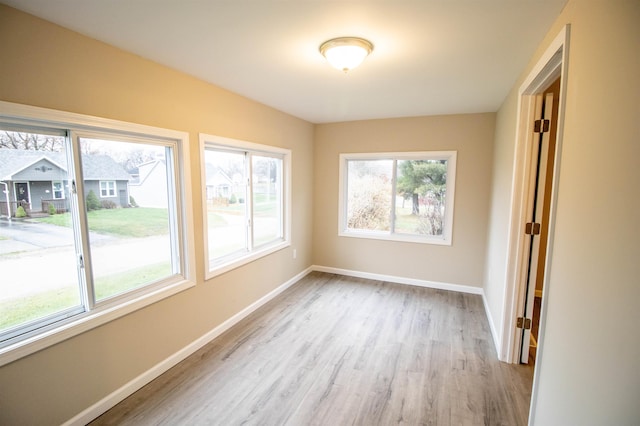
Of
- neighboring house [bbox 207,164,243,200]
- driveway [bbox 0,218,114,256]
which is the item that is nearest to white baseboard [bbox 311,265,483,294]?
neighboring house [bbox 207,164,243,200]

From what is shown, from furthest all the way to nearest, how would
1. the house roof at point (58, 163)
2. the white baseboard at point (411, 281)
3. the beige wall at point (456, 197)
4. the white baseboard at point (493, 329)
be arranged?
the white baseboard at point (411, 281)
the beige wall at point (456, 197)
the white baseboard at point (493, 329)
the house roof at point (58, 163)

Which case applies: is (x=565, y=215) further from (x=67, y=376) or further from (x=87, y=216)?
(x=67, y=376)

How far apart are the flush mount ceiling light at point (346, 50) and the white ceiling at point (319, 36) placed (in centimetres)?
5

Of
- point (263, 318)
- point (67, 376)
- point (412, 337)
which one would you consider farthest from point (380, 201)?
point (67, 376)

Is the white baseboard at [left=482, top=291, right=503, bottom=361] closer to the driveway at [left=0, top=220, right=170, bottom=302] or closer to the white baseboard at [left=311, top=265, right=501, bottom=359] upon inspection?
the white baseboard at [left=311, top=265, right=501, bottom=359]

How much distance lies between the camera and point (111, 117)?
1.97 meters

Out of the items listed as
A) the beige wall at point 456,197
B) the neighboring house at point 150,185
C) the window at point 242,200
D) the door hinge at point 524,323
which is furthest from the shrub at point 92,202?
the door hinge at point 524,323

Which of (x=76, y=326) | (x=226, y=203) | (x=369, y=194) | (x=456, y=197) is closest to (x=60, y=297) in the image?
(x=76, y=326)

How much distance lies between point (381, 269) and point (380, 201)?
1084 millimetres

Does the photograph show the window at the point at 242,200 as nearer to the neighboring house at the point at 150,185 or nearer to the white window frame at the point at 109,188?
the neighboring house at the point at 150,185

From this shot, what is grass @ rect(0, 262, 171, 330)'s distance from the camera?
64.6 inches

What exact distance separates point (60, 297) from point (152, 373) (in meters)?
0.93

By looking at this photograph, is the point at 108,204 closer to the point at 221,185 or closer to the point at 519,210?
the point at 221,185

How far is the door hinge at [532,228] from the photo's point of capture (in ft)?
7.80
